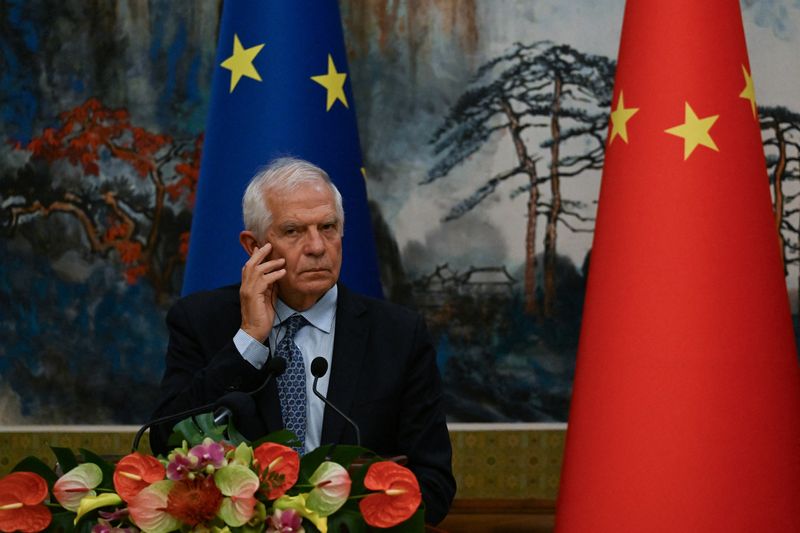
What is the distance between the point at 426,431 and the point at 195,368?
0.61 meters

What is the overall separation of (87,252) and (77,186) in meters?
0.29

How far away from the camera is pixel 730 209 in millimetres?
3246

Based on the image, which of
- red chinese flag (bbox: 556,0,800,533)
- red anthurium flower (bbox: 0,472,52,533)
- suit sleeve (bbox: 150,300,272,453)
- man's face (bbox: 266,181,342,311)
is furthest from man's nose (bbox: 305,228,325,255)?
red chinese flag (bbox: 556,0,800,533)

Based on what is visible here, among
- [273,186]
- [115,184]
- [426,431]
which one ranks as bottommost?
[426,431]

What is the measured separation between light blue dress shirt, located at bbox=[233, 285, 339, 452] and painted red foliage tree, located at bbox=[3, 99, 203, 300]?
197 cm

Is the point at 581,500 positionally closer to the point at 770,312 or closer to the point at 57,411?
the point at 770,312

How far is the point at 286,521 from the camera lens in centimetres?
164

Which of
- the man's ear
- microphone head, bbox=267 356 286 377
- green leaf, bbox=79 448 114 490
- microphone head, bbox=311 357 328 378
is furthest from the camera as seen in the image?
the man's ear

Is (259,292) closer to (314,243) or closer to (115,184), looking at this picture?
(314,243)

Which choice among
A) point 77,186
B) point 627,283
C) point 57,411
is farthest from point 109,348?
point 627,283

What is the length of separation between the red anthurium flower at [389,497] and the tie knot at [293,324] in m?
1.00

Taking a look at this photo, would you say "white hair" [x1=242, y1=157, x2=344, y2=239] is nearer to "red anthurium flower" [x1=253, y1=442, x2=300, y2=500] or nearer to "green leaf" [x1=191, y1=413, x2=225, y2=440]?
"green leaf" [x1=191, y1=413, x2=225, y2=440]

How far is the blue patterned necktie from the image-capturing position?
8.43 feet

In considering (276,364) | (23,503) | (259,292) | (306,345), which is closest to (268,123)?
(306,345)
